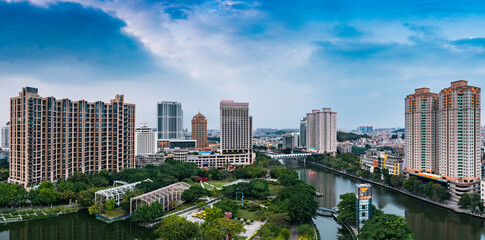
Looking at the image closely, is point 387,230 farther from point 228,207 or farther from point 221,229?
point 228,207

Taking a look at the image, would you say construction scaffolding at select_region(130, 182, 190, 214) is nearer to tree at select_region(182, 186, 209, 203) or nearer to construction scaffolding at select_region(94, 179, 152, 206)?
tree at select_region(182, 186, 209, 203)

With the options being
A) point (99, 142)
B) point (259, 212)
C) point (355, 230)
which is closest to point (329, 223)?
point (355, 230)

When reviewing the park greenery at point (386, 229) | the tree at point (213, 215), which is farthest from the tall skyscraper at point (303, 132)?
the park greenery at point (386, 229)

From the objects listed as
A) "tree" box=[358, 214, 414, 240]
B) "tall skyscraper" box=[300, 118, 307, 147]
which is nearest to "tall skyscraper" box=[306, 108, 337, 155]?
"tall skyscraper" box=[300, 118, 307, 147]

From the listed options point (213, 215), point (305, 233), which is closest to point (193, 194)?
point (213, 215)

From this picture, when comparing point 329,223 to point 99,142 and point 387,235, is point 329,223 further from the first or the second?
point 99,142
